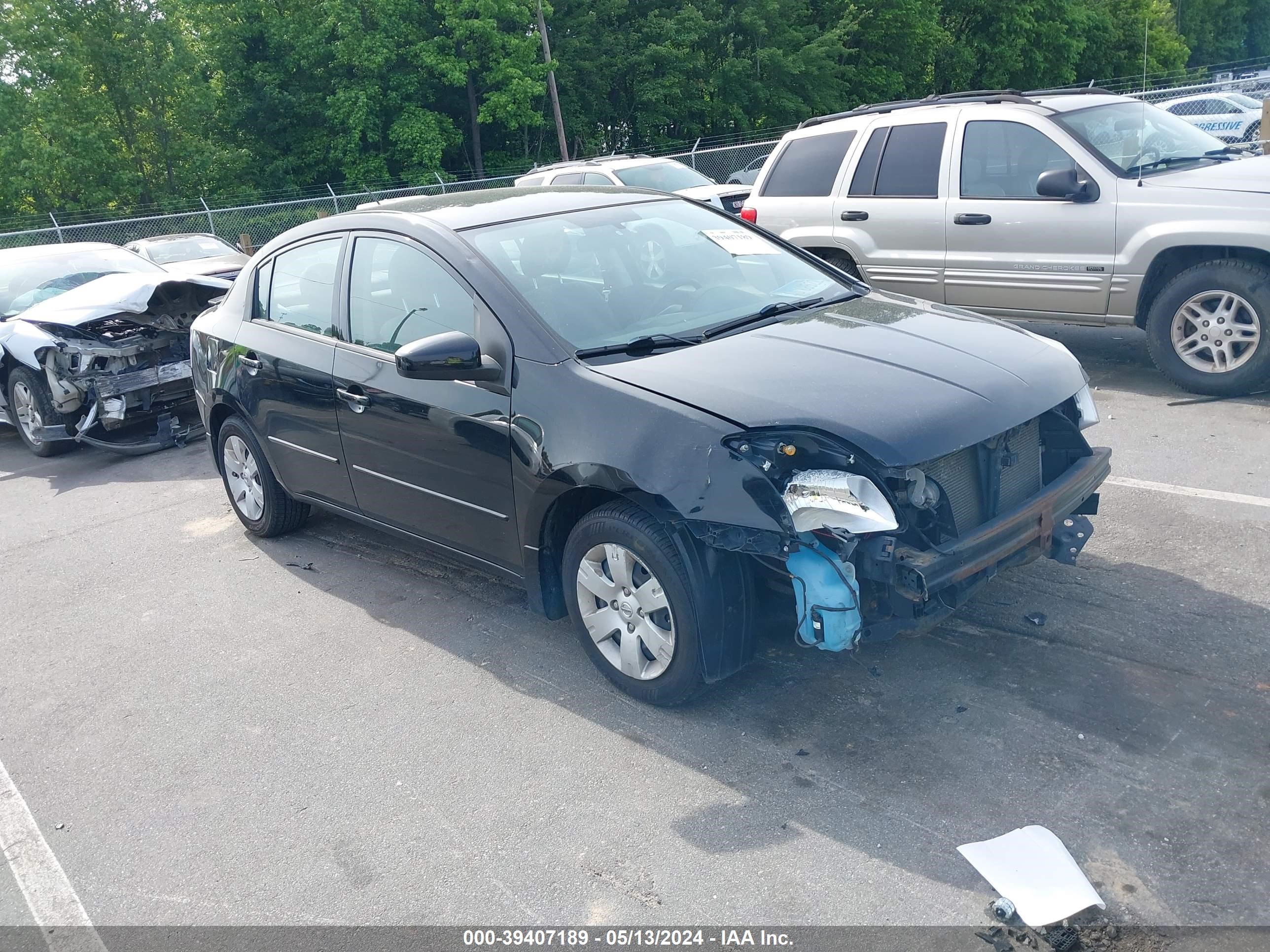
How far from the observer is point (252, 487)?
620 cm

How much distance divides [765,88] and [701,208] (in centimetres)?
3640

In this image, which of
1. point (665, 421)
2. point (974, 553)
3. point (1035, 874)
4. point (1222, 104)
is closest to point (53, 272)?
point (665, 421)

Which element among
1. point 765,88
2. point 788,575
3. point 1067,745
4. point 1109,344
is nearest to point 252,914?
point 788,575

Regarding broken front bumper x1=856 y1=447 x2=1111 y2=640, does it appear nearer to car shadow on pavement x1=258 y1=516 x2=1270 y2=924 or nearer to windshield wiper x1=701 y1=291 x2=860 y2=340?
car shadow on pavement x1=258 y1=516 x2=1270 y2=924

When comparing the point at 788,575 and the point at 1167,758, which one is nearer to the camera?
the point at 1167,758

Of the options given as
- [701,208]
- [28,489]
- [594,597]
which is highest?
[701,208]

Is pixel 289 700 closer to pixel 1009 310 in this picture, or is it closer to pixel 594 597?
pixel 594 597

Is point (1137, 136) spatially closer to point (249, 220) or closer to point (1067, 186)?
point (1067, 186)

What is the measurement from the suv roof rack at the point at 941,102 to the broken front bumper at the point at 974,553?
477cm

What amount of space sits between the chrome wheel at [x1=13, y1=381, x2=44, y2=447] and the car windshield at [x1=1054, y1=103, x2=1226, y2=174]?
8.30 meters

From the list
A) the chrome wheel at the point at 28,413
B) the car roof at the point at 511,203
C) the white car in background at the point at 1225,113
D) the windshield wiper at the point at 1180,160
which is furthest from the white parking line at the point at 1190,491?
the white car in background at the point at 1225,113

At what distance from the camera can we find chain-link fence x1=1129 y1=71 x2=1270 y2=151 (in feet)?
60.4

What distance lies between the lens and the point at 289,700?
14.6ft

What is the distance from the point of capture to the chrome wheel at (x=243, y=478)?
20.1ft
